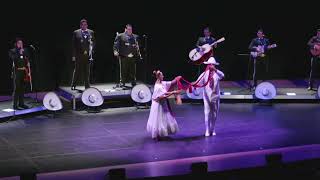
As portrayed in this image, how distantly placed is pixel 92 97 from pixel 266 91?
4.90m

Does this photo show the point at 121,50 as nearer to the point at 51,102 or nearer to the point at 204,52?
the point at 51,102

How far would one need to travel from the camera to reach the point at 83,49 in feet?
56.4

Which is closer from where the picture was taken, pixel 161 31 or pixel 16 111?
pixel 16 111

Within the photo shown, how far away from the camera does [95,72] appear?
64.6ft

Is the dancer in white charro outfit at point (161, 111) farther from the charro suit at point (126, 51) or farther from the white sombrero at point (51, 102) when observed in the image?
the charro suit at point (126, 51)

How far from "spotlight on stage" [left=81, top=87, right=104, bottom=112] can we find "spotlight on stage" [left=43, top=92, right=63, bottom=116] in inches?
36.4

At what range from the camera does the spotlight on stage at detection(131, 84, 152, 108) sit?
1717 cm

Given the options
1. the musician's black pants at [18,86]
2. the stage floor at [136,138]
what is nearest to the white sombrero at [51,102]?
the stage floor at [136,138]

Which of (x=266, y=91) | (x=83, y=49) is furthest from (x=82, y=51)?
(x=266, y=91)

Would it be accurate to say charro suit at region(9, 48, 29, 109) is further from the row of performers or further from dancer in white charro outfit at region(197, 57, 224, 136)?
dancer in white charro outfit at region(197, 57, 224, 136)

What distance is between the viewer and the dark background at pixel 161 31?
18406 millimetres

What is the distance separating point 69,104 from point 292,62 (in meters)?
9.10

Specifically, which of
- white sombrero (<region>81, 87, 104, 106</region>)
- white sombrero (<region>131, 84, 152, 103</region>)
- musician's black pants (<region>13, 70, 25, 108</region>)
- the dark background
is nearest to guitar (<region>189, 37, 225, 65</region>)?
white sombrero (<region>131, 84, 152, 103</region>)

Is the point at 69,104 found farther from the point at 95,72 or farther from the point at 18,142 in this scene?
the point at 18,142
